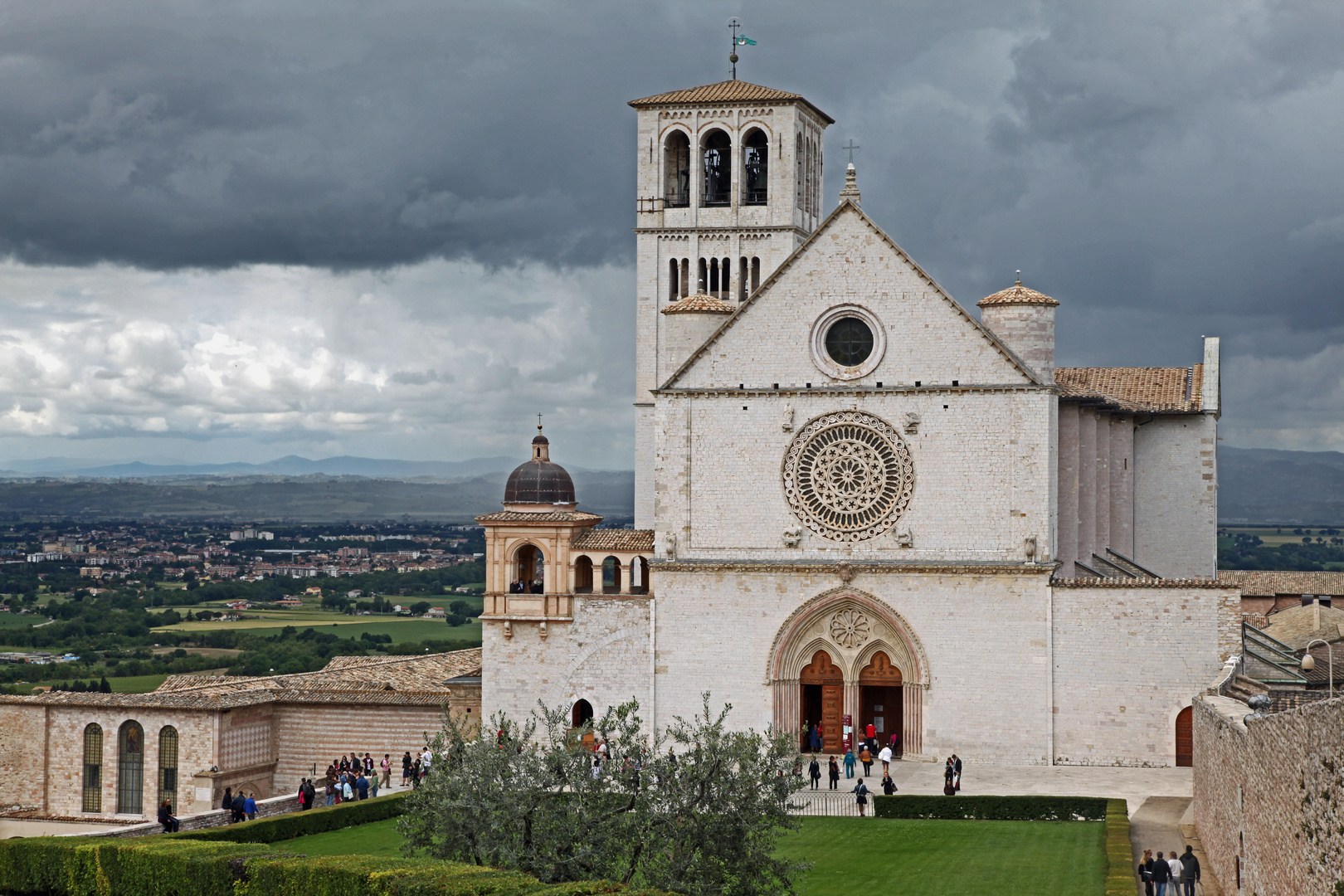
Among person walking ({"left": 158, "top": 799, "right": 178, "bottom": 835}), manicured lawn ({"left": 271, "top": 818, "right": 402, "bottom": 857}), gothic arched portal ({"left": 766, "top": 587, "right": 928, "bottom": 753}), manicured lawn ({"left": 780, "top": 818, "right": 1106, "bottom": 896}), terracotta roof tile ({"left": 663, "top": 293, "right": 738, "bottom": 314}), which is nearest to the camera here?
manicured lawn ({"left": 780, "top": 818, "right": 1106, "bottom": 896})

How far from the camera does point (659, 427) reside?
44.5 m

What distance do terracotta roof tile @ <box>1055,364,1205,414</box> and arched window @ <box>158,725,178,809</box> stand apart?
90.0 ft

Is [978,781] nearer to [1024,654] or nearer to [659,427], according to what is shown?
[1024,654]

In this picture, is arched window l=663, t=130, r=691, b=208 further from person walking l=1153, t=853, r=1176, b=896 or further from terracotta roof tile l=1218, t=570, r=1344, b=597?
person walking l=1153, t=853, r=1176, b=896

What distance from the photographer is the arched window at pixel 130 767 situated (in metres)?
44.3

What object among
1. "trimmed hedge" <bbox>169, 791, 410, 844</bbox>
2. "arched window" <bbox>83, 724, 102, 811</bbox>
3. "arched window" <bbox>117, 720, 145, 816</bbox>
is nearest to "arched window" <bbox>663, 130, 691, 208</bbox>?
"trimmed hedge" <bbox>169, 791, 410, 844</bbox>

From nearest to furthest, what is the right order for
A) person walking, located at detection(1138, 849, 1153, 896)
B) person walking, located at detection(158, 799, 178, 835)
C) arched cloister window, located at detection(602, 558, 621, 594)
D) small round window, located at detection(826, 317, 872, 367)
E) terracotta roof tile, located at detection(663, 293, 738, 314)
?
person walking, located at detection(1138, 849, 1153, 896) < person walking, located at detection(158, 799, 178, 835) < small round window, located at detection(826, 317, 872, 367) < terracotta roof tile, located at detection(663, 293, 738, 314) < arched cloister window, located at detection(602, 558, 621, 594)

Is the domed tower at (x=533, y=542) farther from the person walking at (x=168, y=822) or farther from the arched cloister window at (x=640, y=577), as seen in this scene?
the person walking at (x=168, y=822)

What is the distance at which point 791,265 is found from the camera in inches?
1726

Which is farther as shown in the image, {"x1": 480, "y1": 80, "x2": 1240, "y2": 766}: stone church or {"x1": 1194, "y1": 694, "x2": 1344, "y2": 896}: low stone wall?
{"x1": 480, "y1": 80, "x2": 1240, "y2": 766}: stone church

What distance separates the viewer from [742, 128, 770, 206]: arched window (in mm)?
52844

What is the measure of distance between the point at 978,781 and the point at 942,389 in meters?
10.0

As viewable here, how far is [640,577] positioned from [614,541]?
1.70m

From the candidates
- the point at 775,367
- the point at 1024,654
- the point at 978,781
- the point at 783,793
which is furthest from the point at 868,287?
the point at 783,793
